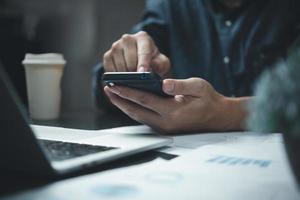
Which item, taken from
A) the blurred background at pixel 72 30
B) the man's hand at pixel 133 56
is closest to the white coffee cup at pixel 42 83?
the man's hand at pixel 133 56

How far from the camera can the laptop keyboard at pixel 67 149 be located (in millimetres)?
468

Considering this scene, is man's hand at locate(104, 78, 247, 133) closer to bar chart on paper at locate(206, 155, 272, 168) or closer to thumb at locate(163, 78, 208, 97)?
thumb at locate(163, 78, 208, 97)

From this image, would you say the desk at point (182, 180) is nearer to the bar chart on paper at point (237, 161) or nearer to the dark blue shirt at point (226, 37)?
the bar chart on paper at point (237, 161)

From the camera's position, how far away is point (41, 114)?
0.96 metres

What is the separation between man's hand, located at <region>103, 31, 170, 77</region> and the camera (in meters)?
0.96

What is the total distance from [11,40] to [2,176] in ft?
5.17

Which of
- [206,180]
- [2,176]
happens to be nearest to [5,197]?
[2,176]

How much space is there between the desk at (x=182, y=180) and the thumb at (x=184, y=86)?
0.39 feet

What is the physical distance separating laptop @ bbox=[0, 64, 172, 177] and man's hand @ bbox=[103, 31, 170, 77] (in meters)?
0.44

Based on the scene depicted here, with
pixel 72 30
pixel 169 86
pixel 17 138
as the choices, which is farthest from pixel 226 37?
pixel 72 30

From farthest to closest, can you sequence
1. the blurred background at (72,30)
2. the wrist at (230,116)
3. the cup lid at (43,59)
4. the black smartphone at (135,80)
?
the blurred background at (72,30) → the cup lid at (43,59) → the wrist at (230,116) → the black smartphone at (135,80)

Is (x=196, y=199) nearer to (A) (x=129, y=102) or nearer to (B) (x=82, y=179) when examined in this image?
(B) (x=82, y=179)

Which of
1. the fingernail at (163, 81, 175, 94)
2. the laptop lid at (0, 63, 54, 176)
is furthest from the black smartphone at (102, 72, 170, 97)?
the laptop lid at (0, 63, 54, 176)

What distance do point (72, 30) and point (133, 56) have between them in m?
1.25
